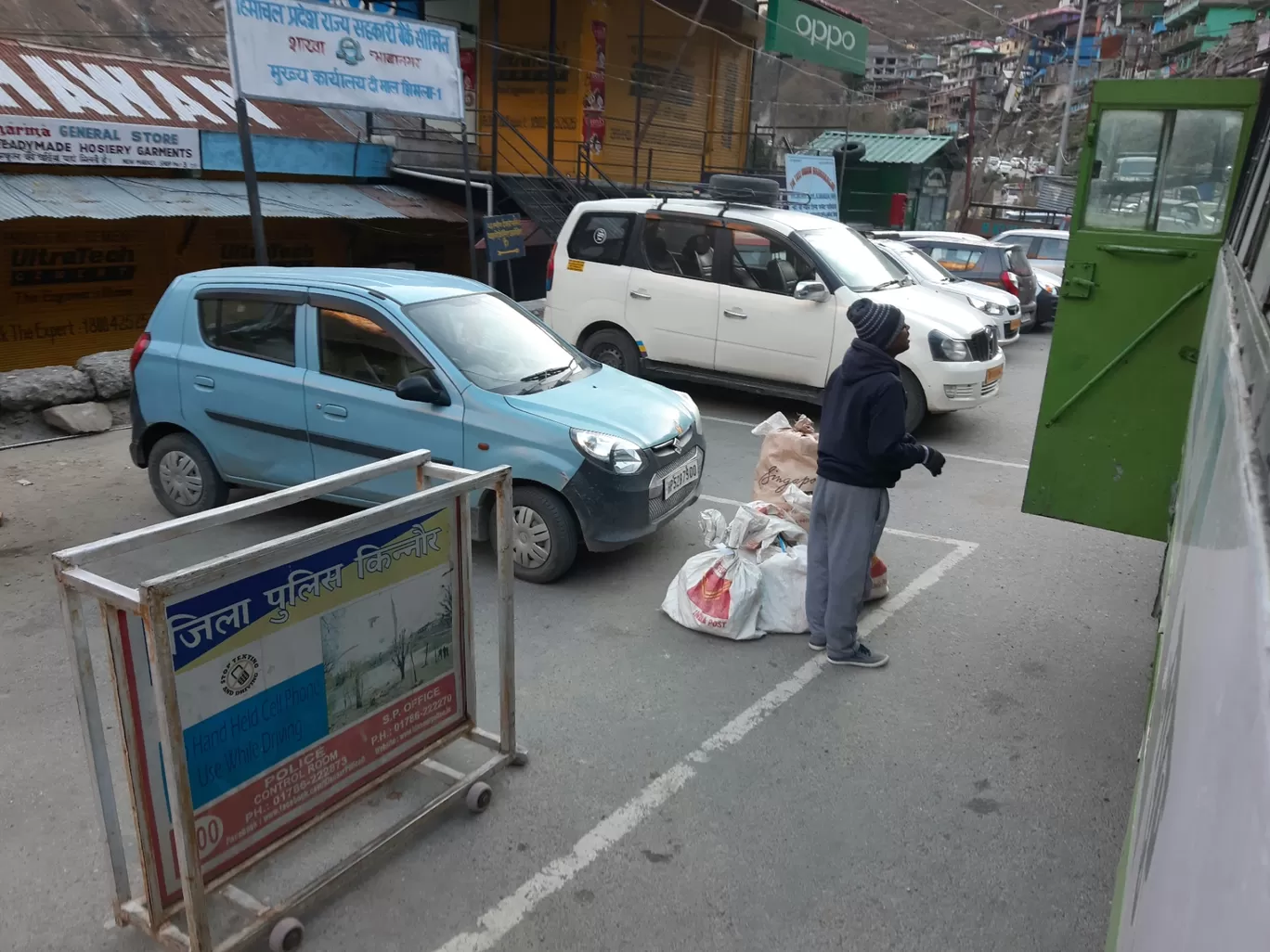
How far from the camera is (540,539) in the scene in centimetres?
555

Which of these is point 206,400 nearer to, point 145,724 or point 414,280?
point 414,280

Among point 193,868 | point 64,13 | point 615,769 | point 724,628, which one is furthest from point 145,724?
point 64,13

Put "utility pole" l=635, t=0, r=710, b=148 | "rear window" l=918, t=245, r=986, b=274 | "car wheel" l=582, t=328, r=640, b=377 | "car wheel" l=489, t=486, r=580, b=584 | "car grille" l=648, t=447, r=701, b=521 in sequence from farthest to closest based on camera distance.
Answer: "utility pole" l=635, t=0, r=710, b=148, "rear window" l=918, t=245, r=986, b=274, "car wheel" l=582, t=328, r=640, b=377, "car grille" l=648, t=447, r=701, b=521, "car wheel" l=489, t=486, r=580, b=584

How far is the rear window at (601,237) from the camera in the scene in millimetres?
10039

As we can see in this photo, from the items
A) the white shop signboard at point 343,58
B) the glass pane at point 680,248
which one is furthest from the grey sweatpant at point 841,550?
the white shop signboard at point 343,58

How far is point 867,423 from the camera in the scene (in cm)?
431

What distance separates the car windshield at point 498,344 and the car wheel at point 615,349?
360 centimetres

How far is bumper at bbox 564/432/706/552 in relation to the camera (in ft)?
17.6

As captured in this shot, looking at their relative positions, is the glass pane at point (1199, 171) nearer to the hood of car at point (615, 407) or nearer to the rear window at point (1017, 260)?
the hood of car at point (615, 407)

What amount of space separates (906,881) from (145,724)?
248 cm

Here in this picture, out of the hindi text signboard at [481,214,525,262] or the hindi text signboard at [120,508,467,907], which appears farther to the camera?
the hindi text signboard at [481,214,525,262]

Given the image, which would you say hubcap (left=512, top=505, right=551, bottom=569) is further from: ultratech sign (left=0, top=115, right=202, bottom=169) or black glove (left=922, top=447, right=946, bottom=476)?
ultratech sign (left=0, top=115, right=202, bottom=169)

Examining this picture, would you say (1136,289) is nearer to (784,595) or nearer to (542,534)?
(784,595)

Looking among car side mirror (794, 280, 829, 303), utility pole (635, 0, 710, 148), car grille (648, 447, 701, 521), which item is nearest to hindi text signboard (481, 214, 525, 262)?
car side mirror (794, 280, 829, 303)
